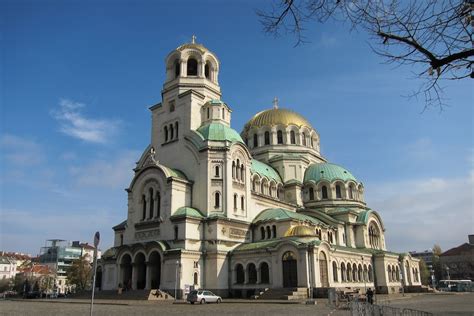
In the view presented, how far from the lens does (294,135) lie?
59125 millimetres

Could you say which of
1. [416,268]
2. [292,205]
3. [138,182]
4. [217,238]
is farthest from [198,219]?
[416,268]

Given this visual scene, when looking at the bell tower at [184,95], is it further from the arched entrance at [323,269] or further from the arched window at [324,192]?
the arched entrance at [323,269]

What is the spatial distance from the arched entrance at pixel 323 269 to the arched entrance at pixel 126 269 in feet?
Answer: 62.6

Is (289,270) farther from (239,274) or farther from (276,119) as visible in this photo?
(276,119)

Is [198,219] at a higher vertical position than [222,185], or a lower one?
lower

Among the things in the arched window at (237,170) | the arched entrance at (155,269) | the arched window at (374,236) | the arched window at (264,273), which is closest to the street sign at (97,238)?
the arched window at (264,273)

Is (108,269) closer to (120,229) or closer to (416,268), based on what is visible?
(120,229)

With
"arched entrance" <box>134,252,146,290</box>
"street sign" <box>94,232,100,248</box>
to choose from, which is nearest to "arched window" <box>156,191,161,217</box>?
"arched entrance" <box>134,252,146,290</box>

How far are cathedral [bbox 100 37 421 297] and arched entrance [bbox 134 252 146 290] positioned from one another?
0.33 feet

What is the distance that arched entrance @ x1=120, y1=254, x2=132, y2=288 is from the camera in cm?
4316

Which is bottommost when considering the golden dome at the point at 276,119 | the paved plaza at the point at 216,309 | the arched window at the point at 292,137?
the paved plaza at the point at 216,309

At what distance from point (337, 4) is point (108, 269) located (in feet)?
149

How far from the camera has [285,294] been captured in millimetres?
34438

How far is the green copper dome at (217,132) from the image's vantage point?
43875 millimetres
